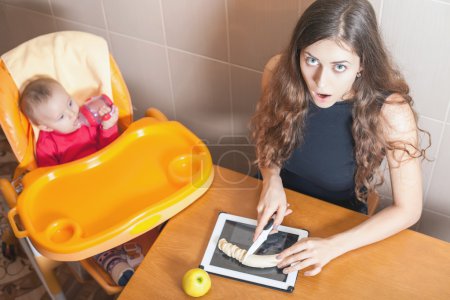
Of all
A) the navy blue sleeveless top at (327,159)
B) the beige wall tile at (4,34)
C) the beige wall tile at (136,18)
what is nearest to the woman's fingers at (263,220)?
the navy blue sleeveless top at (327,159)

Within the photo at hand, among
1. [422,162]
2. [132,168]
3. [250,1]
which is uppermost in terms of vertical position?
[250,1]

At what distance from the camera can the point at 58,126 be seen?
1.56 metres

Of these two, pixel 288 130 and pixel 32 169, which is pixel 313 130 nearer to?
pixel 288 130

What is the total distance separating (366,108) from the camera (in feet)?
4.07

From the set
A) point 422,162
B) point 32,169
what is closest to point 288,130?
point 422,162

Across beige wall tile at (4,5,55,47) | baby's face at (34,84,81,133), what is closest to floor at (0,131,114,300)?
baby's face at (34,84,81,133)

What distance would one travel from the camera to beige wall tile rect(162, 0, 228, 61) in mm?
1634

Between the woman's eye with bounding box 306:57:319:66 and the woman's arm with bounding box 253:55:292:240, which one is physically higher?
the woman's eye with bounding box 306:57:319:66

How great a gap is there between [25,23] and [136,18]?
0.56m

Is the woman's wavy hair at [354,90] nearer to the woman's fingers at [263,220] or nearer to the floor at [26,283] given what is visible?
the woman's fingers at [263,220]

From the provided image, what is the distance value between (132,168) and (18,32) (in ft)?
3.46

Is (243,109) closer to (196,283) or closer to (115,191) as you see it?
(115,191)

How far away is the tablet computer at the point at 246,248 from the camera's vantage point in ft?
3.85

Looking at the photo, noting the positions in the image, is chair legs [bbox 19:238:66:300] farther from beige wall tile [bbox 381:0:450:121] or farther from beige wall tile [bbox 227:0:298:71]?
beige wall tile [bbox 381:0:450:121]
